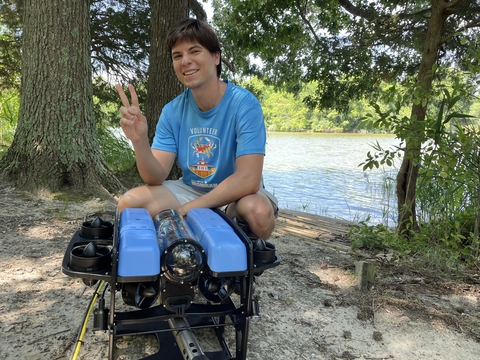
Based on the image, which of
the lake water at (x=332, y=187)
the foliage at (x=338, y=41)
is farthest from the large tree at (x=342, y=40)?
the lake water at (x=332, y=187)

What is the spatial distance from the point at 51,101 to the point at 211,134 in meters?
2.72

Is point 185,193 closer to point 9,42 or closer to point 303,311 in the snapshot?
point 303,311

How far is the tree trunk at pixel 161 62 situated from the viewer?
5.48m

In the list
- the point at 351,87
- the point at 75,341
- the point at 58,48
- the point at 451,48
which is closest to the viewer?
the point at 75,341

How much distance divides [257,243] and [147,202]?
0.79 metres

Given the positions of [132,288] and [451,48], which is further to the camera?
[451,48]

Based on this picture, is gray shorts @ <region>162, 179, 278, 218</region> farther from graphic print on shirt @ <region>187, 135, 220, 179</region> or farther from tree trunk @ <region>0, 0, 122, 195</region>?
tree trunk @ <region>0, 0, 122, 195</region>

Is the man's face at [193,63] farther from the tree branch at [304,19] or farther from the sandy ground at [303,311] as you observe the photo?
the tree branch at [304,19]

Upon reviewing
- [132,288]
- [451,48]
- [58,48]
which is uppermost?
[451,48]

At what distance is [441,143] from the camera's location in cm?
325

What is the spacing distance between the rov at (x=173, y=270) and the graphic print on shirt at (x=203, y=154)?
64 cm

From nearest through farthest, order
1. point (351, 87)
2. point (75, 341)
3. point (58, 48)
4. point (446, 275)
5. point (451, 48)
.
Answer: point (75, 341) → point (446, 275) → point (58, 48) → point (451, 48) → point (351, 87)

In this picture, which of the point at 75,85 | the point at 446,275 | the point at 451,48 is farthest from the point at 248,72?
the point at 446,275

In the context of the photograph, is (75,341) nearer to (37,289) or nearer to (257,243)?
(37,289)
